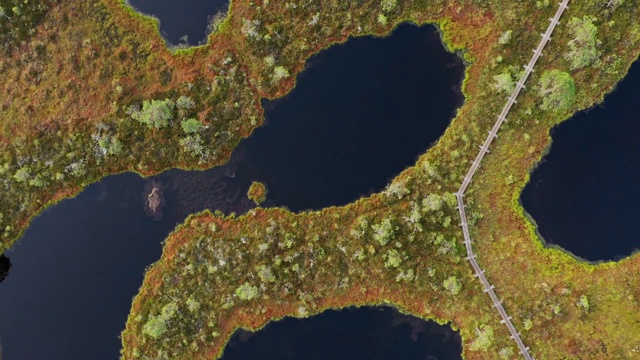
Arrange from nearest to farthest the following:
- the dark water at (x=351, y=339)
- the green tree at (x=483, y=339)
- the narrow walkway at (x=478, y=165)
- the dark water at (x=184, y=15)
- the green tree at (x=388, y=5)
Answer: the green tree at (x=483, y=339), the narrow walkway at (x=478, y=165), the green tree at (x=388, y=5), the dark water at (x=351, y=339), the dark water at (x=184, y=15)

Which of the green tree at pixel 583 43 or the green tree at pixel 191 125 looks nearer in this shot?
the green tree at pixel 583 43

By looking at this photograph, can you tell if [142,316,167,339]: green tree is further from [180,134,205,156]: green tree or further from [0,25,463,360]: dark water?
[180,134,205,156]: green tree

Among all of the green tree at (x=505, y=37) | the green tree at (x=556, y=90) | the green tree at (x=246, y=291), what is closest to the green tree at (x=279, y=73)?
the green tree at (x=246, y=291)

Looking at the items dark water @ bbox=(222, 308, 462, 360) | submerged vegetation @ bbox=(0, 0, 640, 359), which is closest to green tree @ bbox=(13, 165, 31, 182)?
submerged vegetation @ bbox=(0, 0, 640, 359)

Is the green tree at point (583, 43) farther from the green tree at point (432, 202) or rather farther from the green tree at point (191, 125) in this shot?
the green tree at point (191, 125)

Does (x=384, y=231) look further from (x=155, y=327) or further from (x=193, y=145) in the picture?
(x=155, y=327)

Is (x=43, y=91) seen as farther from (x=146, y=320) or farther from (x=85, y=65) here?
(x=146, y=320)
